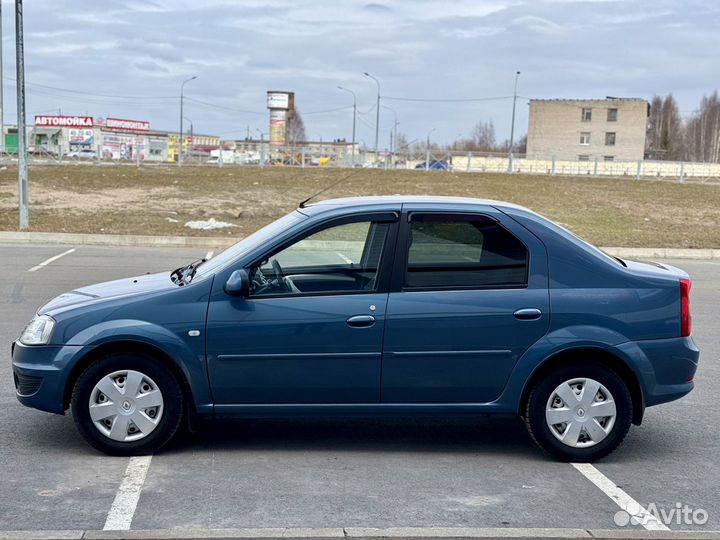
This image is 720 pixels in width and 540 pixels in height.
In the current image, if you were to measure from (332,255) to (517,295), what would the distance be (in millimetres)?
1320

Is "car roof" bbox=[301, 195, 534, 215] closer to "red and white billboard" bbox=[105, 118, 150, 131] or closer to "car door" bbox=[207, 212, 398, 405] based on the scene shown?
"car door" bbox=[207, 212, 398, 405]

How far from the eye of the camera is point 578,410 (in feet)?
17.0

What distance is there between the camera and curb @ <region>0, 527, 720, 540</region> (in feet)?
12.9

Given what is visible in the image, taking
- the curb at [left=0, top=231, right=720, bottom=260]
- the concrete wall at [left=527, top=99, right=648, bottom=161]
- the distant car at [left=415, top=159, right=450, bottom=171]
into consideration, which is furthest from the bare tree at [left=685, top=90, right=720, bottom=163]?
the curb at [left=0, top=231, right=720, bottom=260]

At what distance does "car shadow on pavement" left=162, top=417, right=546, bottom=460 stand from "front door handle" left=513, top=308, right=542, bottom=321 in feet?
3.12

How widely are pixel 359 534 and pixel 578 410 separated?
1.85m

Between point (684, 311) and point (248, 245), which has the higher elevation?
point (248, 245)

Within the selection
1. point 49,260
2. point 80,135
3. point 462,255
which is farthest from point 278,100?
point 462,255

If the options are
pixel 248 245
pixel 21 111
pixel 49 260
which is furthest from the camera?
A: pixel 21 111

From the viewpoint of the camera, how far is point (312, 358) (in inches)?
198

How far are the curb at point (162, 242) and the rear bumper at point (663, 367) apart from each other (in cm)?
1410

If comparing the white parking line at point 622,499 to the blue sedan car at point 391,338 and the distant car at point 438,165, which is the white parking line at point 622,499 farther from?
the distant car at point 438,165

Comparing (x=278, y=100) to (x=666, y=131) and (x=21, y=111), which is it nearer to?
(x=666, y=131)

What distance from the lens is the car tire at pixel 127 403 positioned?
4.98m
